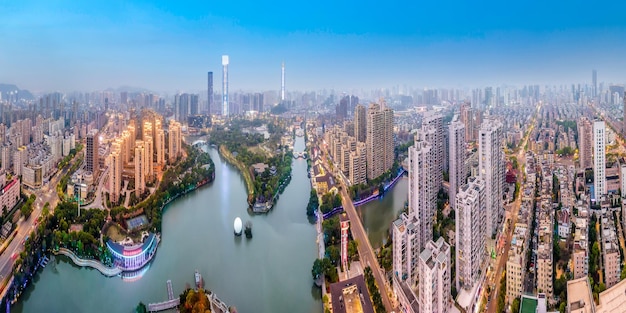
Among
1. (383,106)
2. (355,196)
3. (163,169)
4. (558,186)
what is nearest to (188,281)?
(355,196)

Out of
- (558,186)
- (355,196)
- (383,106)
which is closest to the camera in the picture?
(558,186)

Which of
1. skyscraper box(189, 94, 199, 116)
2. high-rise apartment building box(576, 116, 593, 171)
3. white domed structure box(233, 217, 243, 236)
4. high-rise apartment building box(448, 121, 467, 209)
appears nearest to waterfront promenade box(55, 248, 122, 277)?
white domed structure box(233, 217, 243, 236)

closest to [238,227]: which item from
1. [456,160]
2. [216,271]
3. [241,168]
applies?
[216,271]

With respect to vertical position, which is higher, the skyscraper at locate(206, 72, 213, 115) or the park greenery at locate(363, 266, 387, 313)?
the skyscraper at locate(206, 72, 213, 115)

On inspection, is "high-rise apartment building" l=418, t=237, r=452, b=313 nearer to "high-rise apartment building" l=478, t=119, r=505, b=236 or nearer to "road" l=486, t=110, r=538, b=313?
"road" l=486, t=110, r=538, b=313

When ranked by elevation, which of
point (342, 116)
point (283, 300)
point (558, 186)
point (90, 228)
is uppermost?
point (342, 116)

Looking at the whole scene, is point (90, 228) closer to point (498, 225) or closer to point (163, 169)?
point (163, 169)
